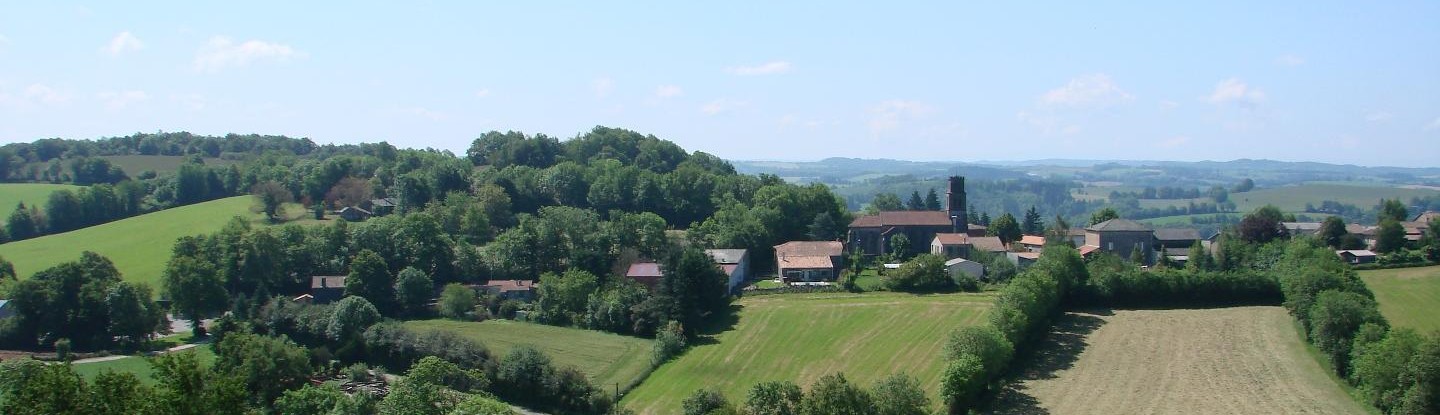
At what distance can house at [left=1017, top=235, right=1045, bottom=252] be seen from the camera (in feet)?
208

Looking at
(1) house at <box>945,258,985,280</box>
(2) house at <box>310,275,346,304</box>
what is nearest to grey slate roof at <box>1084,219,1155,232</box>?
(1) house at <box>945,258,985,280</box>

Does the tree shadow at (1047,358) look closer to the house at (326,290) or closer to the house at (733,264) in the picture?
the house at (733,264)

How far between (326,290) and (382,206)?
21.7 m

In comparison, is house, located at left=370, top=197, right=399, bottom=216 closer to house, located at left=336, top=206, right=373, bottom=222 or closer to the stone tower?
house, located at left=336, top=206, right=373, bottom=222

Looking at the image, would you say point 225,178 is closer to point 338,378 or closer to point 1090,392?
point 338,378

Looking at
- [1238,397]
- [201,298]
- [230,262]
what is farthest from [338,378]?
[1238,397]

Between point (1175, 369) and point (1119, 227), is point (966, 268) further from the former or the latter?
point (1175, 369)

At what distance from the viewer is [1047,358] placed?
3716 cm

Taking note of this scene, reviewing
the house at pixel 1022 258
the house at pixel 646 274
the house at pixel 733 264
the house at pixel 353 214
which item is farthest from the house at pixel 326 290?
the house at pixel 1022 258

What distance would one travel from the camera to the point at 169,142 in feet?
360

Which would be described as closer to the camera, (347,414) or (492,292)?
(347,414)

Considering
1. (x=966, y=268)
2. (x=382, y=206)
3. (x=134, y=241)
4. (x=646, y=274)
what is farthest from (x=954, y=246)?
(x=134, y=241)

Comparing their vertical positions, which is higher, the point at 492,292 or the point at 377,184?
the point at 377,184

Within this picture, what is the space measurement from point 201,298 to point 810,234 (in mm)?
37174
